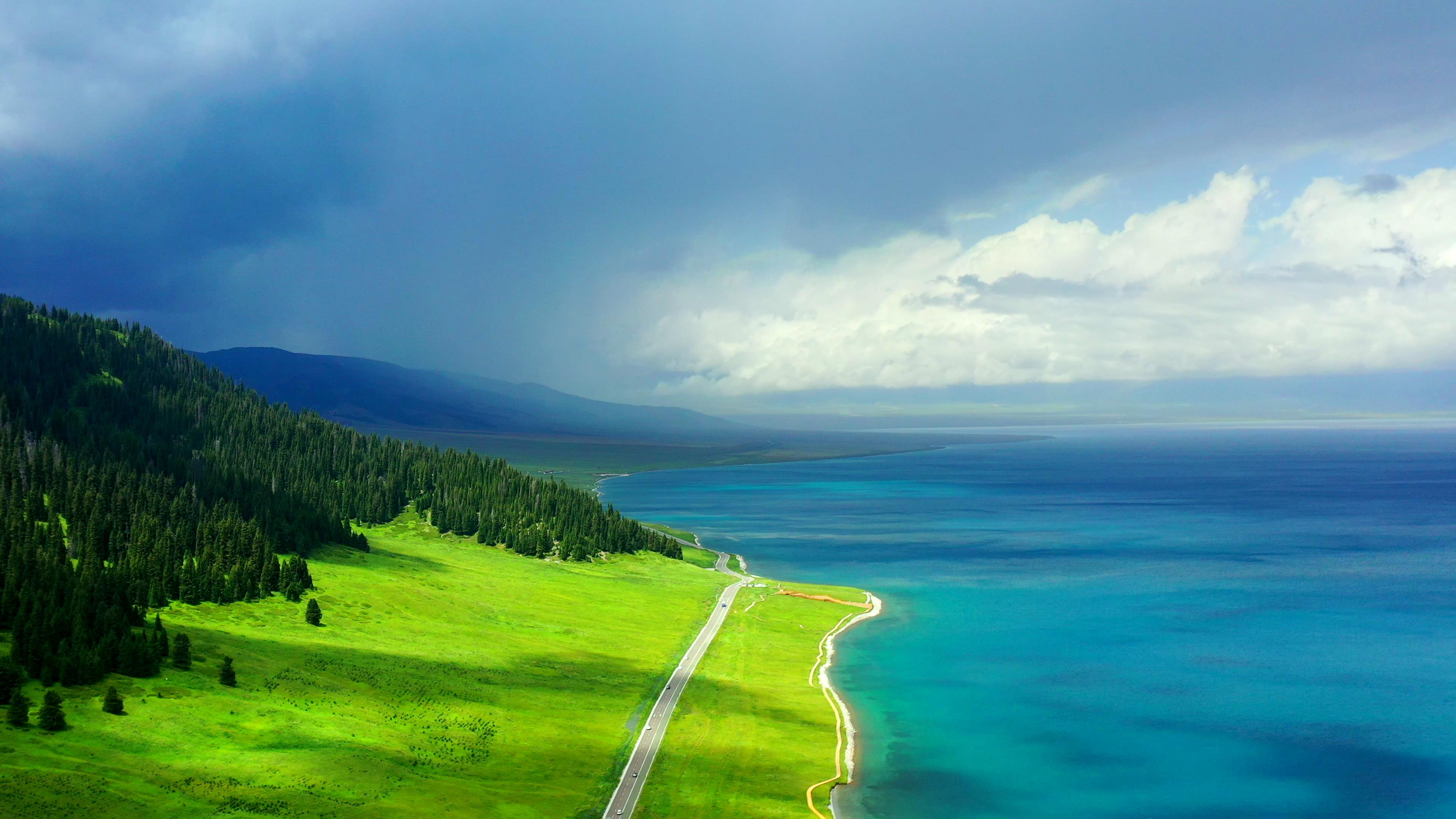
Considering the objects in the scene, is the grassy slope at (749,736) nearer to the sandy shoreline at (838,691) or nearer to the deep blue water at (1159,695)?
the sandy shoreline at (838,691)

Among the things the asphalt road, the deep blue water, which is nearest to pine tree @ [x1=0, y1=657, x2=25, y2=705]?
the asphalt road

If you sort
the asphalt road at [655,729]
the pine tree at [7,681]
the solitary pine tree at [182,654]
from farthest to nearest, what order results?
the solitary pine tree at [182,654] < the asphalt road at [655,729] < the pine tree at [7,681]

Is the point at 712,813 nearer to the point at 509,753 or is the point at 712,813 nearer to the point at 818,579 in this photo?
the point at 509,753

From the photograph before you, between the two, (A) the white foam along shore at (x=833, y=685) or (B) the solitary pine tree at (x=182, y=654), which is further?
(A) the white foam along shore at (x=833, y=685)

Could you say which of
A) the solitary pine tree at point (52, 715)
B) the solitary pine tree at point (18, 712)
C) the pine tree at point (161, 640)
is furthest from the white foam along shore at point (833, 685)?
the solitary pine tree at point (18, 712)

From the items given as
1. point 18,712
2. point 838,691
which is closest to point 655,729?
point 838,691

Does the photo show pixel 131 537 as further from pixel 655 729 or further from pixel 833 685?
pixel 833 685

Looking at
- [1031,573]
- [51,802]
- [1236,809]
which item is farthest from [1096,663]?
[51,802]
